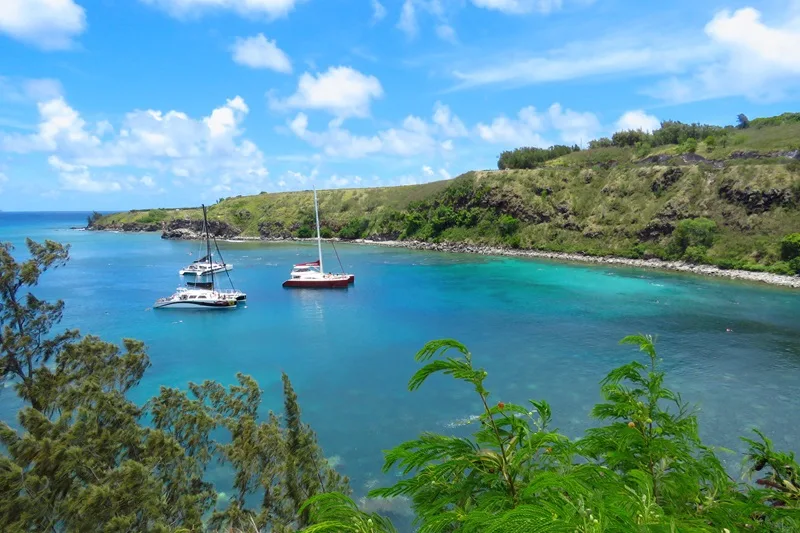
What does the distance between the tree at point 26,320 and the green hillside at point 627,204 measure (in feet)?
265

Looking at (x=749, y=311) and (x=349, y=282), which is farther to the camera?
(x=349, y=282)

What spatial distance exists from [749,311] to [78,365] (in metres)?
59.4

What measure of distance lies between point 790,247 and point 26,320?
85.0 meters

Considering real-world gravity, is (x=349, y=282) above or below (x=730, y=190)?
below

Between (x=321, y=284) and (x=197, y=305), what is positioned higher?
(x=321, y=284)

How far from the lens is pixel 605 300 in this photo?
2242 inches

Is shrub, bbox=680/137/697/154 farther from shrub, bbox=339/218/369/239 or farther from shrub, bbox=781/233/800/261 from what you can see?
shrub, bbox=339/218/369/239

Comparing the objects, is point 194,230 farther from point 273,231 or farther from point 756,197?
point 756,197

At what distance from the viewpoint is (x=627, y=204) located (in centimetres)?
9469

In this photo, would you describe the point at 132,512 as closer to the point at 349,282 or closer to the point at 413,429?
the point at 413,429

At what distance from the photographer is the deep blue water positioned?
93.0 ft

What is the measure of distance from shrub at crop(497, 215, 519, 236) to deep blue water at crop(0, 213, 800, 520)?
2803 centimetres

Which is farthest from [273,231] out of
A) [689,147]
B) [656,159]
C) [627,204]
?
[689,147]

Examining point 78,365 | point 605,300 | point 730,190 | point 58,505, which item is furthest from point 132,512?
point 730,190
